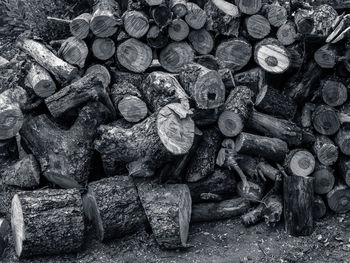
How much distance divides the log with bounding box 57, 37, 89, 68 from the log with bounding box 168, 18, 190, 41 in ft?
3.10

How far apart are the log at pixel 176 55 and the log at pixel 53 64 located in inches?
39.8

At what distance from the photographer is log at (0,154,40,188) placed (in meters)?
4.81

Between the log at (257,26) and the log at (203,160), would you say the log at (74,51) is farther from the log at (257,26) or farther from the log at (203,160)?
the log at (257,26)

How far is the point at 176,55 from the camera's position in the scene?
214 inches

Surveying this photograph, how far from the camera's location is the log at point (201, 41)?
543cm

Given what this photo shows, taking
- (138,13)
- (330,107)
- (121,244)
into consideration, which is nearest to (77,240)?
(121,244)

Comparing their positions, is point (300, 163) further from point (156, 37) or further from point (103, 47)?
point (103, 47)

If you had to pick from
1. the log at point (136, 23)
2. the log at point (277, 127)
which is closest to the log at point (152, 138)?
the log at point (277, 127)

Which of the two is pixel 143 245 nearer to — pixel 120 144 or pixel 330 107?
pixel 120 144

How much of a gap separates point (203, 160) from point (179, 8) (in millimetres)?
1694

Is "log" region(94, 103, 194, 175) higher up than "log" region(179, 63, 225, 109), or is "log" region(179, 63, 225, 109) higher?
"log" region(179, 63, 225, 109)

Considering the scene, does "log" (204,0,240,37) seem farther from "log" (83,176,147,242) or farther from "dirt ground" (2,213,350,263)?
"dirt ground" (2,213,350,263)

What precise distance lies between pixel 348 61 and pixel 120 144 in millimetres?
2484

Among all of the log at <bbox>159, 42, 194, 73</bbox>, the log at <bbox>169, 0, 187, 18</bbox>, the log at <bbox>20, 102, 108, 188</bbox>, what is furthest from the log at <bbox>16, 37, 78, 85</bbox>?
the log at <bbox>169, 0, 187, 18</bbox>
